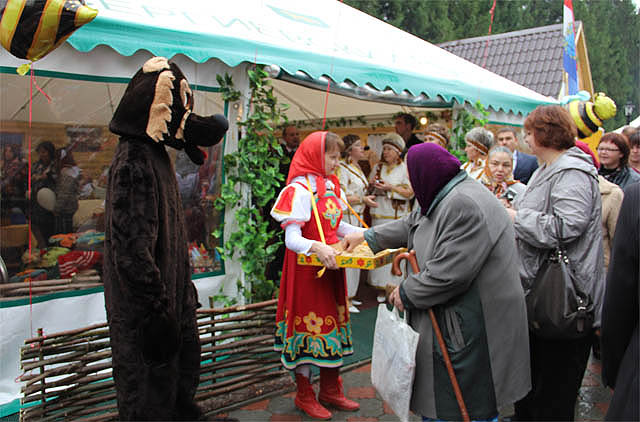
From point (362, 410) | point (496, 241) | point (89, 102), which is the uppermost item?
point (89, 102)

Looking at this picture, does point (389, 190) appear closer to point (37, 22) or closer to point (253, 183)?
point (253, 183)

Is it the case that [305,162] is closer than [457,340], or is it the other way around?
[457,340]

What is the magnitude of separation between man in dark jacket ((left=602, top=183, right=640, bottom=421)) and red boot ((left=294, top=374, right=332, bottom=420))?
2037mm

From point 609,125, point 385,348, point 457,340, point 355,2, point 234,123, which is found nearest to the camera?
point 457,340

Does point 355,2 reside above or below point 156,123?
above

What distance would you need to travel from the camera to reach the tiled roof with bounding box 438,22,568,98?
49.5ft

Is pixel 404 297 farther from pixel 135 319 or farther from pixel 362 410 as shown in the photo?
pixel 362 410

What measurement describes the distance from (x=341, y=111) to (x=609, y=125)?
23.9 m

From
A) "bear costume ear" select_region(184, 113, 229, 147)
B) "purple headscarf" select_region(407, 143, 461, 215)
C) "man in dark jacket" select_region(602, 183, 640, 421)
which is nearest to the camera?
"man in dark jacket" select_region(602, 183, 640, 421)

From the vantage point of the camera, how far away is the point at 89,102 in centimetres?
356

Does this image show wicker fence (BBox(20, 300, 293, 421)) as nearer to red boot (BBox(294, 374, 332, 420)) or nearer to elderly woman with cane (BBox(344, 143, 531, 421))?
red boot (BBox(294, 374, 332, 420))

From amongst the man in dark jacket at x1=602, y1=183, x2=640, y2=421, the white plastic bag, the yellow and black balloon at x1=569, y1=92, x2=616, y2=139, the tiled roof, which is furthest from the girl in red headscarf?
the tiled roof

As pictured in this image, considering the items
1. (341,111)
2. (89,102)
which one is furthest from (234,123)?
(341,111)

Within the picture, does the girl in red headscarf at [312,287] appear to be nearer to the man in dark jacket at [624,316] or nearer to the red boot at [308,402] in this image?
the red boot at [308,402]
